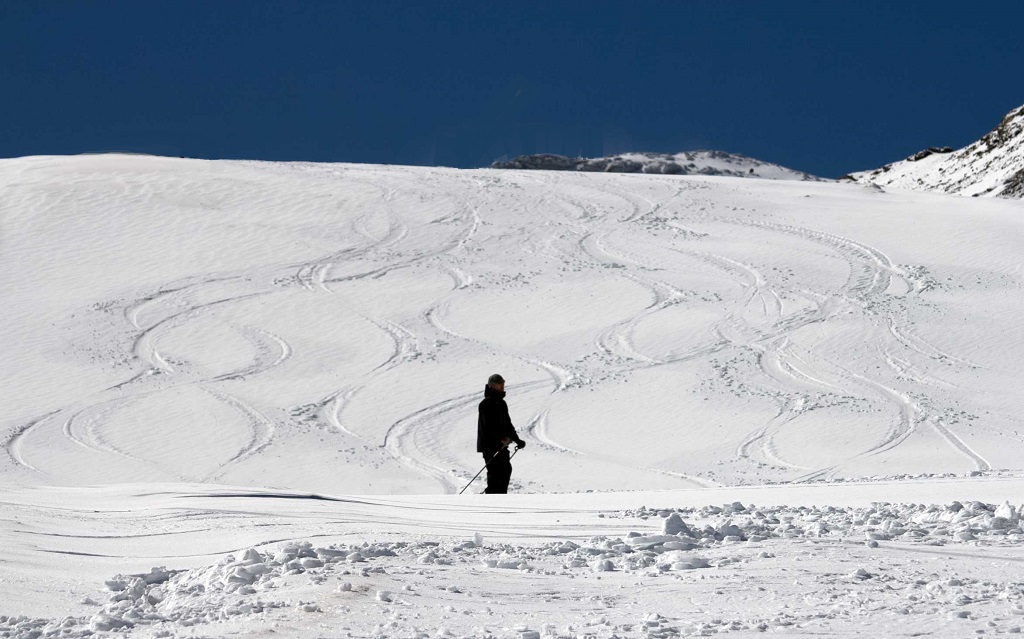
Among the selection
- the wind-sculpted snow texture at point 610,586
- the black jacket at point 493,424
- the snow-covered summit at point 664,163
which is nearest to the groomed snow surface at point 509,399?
the wind-sculpted snow texture at point 610,586

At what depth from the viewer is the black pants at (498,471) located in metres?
9.39

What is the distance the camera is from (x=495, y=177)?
31.6 metres

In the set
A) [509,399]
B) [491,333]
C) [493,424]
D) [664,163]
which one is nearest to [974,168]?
[664,163]

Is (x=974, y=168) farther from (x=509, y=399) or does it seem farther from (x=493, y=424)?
(x=493, y=424)

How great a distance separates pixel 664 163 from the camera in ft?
256

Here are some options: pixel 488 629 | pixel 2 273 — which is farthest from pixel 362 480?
pixel 2 273

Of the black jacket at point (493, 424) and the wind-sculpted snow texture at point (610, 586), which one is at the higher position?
the black jacket at point (493, 424)

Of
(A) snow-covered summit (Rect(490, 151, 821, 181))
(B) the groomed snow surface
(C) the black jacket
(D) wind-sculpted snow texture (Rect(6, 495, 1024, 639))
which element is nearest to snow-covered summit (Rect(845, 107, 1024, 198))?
(A) snow-covered summit (Rect(490, 151, 821, 181))

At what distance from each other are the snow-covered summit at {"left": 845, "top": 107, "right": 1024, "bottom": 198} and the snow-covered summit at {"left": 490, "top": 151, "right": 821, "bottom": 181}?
6.85 metres

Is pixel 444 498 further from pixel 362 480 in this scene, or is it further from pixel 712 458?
pixel 712 458

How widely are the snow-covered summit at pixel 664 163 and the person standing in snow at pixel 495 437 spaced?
67.0 meters

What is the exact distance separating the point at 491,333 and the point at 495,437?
8.94 metres

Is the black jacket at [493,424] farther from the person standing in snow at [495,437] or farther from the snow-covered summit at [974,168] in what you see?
the snow-covered summit at [974,168]

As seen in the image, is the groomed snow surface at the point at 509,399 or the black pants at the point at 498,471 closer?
the groomed snow surface at the point at 509,399
